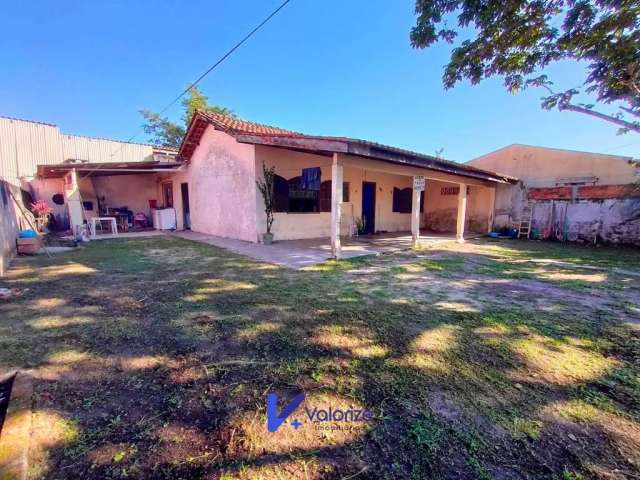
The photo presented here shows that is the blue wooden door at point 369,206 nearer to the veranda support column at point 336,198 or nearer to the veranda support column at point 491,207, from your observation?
the veranda support column at point 336,198

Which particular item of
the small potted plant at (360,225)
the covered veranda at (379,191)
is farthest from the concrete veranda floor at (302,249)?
the small potted plant at (360,225)

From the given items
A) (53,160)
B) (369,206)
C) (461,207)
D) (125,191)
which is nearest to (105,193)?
(125,191)

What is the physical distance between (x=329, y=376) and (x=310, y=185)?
750 cm

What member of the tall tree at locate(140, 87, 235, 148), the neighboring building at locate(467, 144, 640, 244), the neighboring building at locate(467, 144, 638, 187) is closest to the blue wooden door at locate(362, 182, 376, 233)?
the neighboring building at locate(467, 144, 640, 244)

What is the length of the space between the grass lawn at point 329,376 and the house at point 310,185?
318cm

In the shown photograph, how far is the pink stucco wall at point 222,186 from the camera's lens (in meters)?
8.38

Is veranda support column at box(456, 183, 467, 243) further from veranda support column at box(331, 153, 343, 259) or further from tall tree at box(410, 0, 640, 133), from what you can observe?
veranda support column at box(331, 153, 343, 259)

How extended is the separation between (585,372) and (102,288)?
18.8 feet

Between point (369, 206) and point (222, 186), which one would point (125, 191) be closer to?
point (222, 186)

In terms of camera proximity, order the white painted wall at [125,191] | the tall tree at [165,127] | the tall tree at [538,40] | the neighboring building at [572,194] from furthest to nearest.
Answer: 1. the tall tree at [165,127]
2. the white painted wall at [125,191]
3. the neighboring building at [572,194]
4. the tall tree at [538,40]

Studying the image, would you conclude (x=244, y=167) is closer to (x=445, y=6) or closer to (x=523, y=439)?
(x=445, y=6)

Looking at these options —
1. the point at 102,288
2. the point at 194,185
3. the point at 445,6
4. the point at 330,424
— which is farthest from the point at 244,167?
the point at 330,424

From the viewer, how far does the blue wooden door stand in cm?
1086

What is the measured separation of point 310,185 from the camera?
29.7 feet
